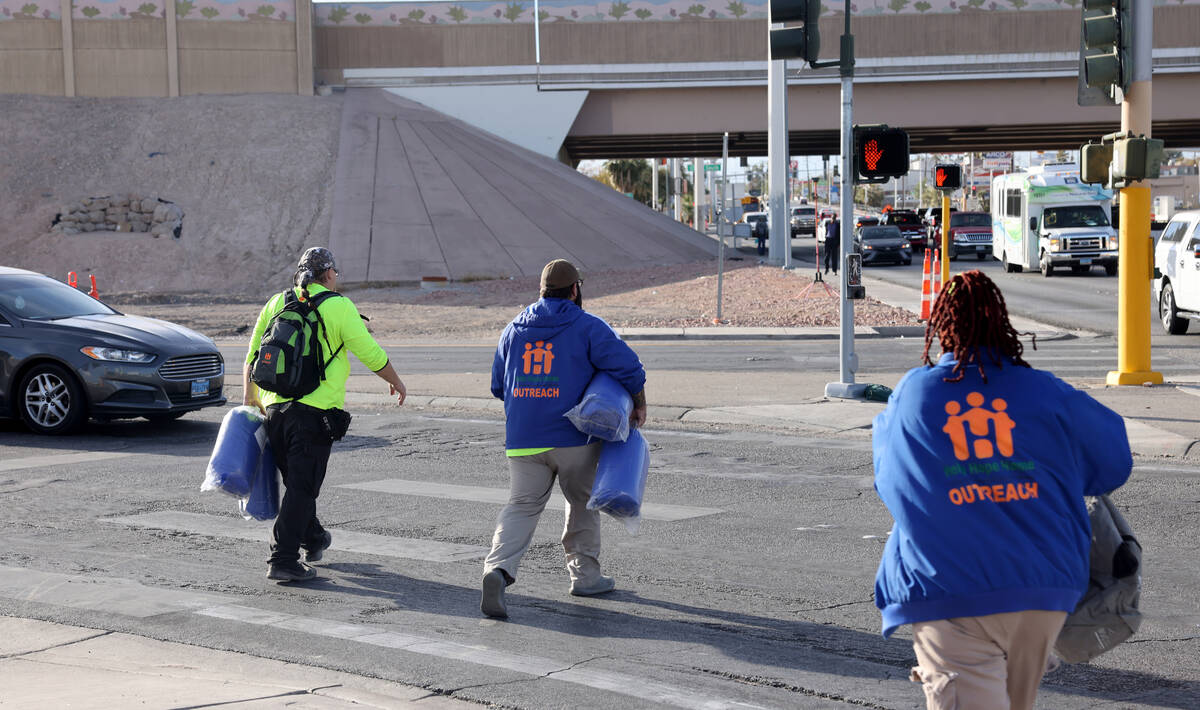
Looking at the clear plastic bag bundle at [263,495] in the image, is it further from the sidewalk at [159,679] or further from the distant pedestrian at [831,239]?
the distant pedestrian at [831,239]

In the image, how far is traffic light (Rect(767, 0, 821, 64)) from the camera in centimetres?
1385

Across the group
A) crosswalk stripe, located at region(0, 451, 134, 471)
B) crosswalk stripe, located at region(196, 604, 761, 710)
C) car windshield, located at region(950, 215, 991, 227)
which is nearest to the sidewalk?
crosswalk stripe, located at region(196, 604, 761, 710)

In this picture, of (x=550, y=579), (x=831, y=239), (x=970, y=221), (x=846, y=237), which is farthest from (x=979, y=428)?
(x=970, y=221)

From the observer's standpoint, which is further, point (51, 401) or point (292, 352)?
point (51, 401)

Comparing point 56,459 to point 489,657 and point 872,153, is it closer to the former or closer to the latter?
point 489,657

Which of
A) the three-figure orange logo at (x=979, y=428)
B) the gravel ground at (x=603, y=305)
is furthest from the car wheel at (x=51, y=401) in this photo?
the gravel ground at (x=603, y=305)

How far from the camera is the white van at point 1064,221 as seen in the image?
3797cm

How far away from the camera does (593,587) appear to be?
671 centimetres

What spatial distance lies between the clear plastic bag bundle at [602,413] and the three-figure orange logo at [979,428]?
2761mm

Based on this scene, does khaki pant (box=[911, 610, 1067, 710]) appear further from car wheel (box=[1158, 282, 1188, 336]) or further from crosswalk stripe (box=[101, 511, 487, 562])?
car wheel (box=[1158, 282, 1188, 336])

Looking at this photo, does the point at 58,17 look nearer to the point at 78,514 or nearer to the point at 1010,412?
the point at 78,514

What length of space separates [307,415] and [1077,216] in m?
34.9

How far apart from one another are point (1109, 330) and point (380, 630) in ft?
64.3

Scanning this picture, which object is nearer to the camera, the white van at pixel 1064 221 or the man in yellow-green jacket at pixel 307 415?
the man in yellow-green jacket at pixel 307 415
